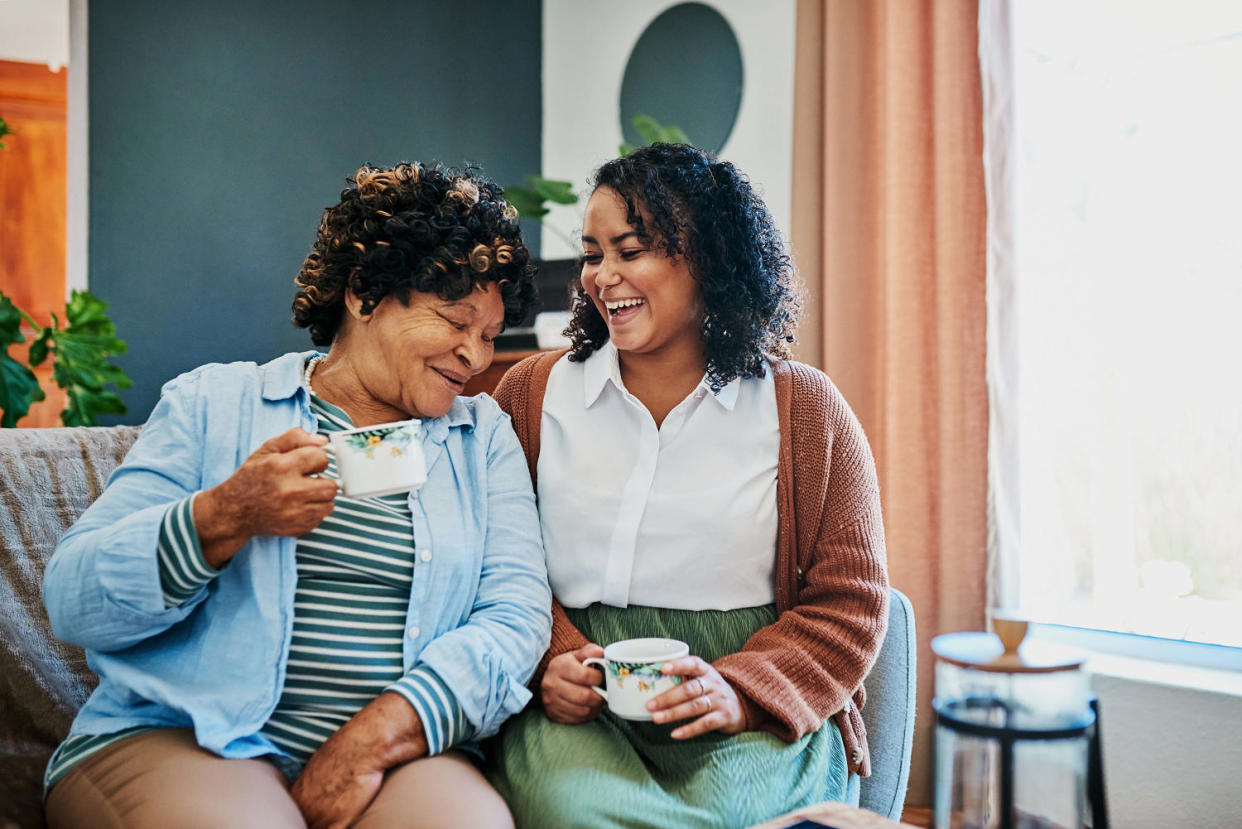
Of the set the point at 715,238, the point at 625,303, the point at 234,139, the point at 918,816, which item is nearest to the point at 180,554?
the point at 625,303

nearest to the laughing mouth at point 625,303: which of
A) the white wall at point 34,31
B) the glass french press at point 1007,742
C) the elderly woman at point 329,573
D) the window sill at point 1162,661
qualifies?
the elderly woman at point 329,573

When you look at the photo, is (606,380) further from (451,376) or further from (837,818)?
(837,818)

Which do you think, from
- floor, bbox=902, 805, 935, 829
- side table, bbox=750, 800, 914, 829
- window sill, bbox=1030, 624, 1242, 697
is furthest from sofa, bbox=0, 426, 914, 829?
floor, bbox=902, 805, 935, 829

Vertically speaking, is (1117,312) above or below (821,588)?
above

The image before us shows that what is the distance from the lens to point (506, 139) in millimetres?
3775

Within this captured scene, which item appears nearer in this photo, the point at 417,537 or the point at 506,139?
A: the point at 417,537

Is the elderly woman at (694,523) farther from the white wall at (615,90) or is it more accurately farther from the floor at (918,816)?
the white wall at (615,90)

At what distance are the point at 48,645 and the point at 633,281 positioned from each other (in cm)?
98

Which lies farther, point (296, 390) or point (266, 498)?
point (296, 390)

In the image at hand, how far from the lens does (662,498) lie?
4.67ft

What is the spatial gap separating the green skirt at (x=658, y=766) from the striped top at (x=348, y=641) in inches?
4.3

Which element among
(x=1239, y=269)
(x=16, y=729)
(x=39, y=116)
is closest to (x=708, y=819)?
(x=16, y=729)

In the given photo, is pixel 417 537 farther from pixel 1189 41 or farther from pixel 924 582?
pixel 1189 41

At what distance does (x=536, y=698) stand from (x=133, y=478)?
0.59 meters
